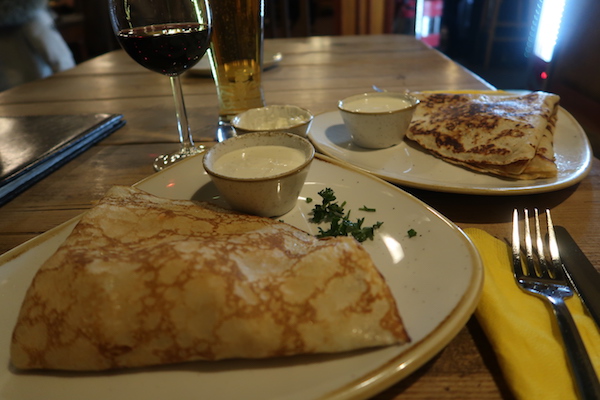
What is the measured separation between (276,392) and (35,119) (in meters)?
1.87

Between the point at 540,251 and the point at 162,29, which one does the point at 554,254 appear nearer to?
the point at 540,251

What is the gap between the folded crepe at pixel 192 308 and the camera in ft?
2.21

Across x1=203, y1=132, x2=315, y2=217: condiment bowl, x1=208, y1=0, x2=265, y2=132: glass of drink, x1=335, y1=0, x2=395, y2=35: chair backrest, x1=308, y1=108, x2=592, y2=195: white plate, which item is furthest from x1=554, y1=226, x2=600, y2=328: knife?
x1=335, y1=0, x2=395, y2=35: chair backrest

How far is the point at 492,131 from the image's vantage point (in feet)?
4.72

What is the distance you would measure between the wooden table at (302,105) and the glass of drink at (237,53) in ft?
0.63

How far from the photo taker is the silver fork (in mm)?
626

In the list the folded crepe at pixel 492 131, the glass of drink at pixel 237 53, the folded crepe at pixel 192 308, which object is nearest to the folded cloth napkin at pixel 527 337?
the folded crepe at pixel 192 308

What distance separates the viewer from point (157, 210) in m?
0.97

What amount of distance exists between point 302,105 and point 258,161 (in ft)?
3.46

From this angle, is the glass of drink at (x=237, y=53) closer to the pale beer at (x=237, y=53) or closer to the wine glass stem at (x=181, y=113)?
the pale beer at (x=237, y=53)

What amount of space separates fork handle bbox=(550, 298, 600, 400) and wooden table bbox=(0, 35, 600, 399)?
111 mm

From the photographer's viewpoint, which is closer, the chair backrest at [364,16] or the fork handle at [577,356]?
the fork handle at [577,356]

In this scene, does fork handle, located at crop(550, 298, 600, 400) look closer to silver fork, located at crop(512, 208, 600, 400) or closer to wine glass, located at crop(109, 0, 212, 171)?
silver fork, located at crop(512, 208, 600, 400)

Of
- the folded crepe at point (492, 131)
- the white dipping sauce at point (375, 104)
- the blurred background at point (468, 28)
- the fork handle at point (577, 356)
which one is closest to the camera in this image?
the fork handle at point (577, 356)
